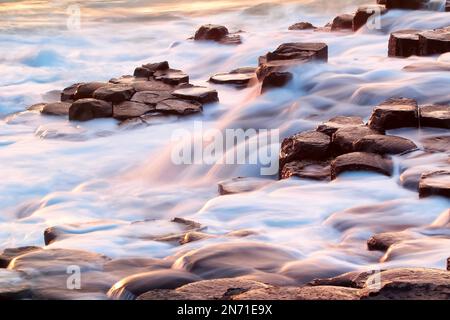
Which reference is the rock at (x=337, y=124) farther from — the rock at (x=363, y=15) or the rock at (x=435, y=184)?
the rock at (x=363, y=15)

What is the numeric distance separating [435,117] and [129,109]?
3078 millimetres

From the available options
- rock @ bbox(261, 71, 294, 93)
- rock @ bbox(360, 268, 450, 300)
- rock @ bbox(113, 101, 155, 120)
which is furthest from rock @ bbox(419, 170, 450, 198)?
rock @ bbox(113, 101, 155, 120)

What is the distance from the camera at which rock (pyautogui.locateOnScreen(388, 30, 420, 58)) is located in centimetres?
889

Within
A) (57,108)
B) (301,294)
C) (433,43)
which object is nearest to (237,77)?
(57,108)

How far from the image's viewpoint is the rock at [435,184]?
5129mm

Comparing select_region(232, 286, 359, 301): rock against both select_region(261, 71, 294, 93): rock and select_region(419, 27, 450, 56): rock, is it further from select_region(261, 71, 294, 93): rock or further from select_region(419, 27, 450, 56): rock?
select_region(419, 27, 450, 56): rock

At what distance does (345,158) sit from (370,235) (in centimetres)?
117

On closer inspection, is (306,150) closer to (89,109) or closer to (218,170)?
(218,170)

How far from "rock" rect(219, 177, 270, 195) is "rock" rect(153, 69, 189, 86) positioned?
299 centimetres

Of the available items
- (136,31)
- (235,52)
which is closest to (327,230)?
(235,52)

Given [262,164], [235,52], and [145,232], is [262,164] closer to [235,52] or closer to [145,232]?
[145,232]

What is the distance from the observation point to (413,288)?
329 cm

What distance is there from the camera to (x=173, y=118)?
8.06 meters
